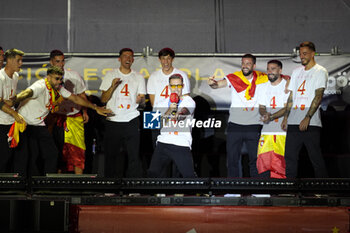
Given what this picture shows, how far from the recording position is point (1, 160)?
174 inches

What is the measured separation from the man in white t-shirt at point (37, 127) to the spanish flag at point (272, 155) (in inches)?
86.1

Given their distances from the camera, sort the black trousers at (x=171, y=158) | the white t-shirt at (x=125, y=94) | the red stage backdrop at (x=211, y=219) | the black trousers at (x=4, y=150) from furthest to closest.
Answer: the white t-shirt at (x=125, y=94), the black trousers at (x=4, y=150), the black trousers at (x=171, y=158), the red stage backdrop at (x=211, y=219)

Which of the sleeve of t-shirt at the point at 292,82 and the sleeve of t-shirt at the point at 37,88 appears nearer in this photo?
the sleeve of t-shirt at the point at 37,88

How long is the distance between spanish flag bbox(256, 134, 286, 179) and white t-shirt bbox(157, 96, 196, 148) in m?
0.85

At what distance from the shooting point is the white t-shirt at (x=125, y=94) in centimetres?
483

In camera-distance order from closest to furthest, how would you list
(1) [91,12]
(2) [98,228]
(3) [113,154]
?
1. (2) [98,228]
2. (3) [113,154]
3. (1) [91,12]

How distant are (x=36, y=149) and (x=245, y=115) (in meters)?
2.22

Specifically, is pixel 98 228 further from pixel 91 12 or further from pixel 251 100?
pixel 91 12

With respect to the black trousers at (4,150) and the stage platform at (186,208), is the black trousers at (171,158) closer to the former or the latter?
the stage platform at (186,208)

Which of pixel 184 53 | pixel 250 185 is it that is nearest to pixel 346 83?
pixel 184 53

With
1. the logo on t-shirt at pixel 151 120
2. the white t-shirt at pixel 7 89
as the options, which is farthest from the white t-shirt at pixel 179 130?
the white t-shirt at pixel 7 89

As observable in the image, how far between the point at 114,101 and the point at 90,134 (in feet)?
2.02

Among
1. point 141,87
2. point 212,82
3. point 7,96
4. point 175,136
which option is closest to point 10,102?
point 7,96

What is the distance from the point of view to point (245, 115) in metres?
4.80
